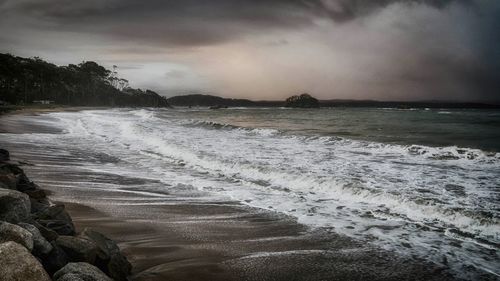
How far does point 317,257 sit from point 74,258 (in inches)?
123

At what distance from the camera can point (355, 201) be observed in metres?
8.60

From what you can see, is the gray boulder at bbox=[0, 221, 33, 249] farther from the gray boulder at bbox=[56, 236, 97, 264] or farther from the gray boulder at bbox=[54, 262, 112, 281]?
the gray boulder at bbox=[56, 236, 97, 264]

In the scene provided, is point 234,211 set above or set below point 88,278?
below

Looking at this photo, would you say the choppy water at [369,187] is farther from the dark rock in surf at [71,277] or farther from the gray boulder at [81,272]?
the dark rock in surf at [71,277]

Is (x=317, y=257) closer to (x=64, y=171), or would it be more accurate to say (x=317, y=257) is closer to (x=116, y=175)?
(x=116, y=175)

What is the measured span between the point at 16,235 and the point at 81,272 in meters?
0.67

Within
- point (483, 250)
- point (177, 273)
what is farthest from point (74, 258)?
point (483, 250)

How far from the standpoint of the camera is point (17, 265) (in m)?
2.88

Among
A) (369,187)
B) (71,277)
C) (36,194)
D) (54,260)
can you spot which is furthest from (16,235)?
(369,187)

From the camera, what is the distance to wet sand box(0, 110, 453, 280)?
482 centimetres

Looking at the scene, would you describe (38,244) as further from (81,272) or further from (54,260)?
(81,272)

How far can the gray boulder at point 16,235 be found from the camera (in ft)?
10.8

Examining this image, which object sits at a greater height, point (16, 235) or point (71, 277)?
point (16, 235)

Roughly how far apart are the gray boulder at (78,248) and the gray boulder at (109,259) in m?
0.11
